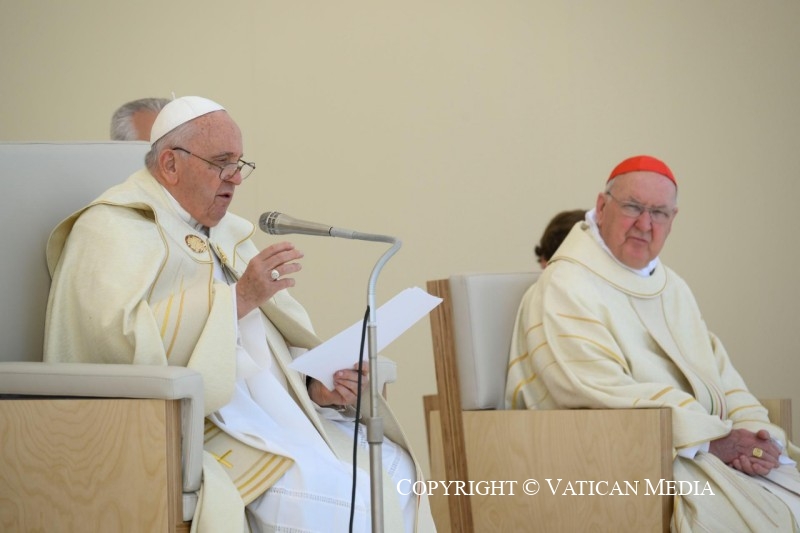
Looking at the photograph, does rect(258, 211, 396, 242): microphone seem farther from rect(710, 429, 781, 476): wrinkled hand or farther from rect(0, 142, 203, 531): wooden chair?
rect(710, 429, 781, 476): wrinkled hand

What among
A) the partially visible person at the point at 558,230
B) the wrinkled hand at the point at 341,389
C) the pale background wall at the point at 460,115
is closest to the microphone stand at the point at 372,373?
the wrinkled hand at the point at 341,389

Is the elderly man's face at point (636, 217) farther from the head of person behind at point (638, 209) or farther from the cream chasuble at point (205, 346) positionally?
the cream chasuble at point (205, 346)

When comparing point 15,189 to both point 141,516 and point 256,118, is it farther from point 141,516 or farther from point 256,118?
point 256,118

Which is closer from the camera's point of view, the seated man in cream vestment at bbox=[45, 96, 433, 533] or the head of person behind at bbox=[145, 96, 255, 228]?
the seated man in cream vestment at bbox=[45, 96, 433, 533]

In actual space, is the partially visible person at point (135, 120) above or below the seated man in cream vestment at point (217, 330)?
above

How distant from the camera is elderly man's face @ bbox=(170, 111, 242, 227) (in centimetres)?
345

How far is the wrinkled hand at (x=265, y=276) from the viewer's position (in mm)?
2920

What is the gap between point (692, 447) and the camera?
3830mm

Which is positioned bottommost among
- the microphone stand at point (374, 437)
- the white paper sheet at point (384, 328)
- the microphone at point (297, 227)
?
the microphone stand at point (374, 437)

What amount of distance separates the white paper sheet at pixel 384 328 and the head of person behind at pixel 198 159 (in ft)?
2.45

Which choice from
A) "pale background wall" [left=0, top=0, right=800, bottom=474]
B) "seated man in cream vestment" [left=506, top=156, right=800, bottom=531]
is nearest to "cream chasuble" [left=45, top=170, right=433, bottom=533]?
"seated man in cream vestment" [left=506, top=156, right=800, bottom=531]

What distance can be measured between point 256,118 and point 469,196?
130cm

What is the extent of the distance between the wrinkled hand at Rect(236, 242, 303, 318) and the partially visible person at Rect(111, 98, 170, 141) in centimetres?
196

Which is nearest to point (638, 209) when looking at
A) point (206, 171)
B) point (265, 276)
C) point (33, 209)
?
point (206, 171)
